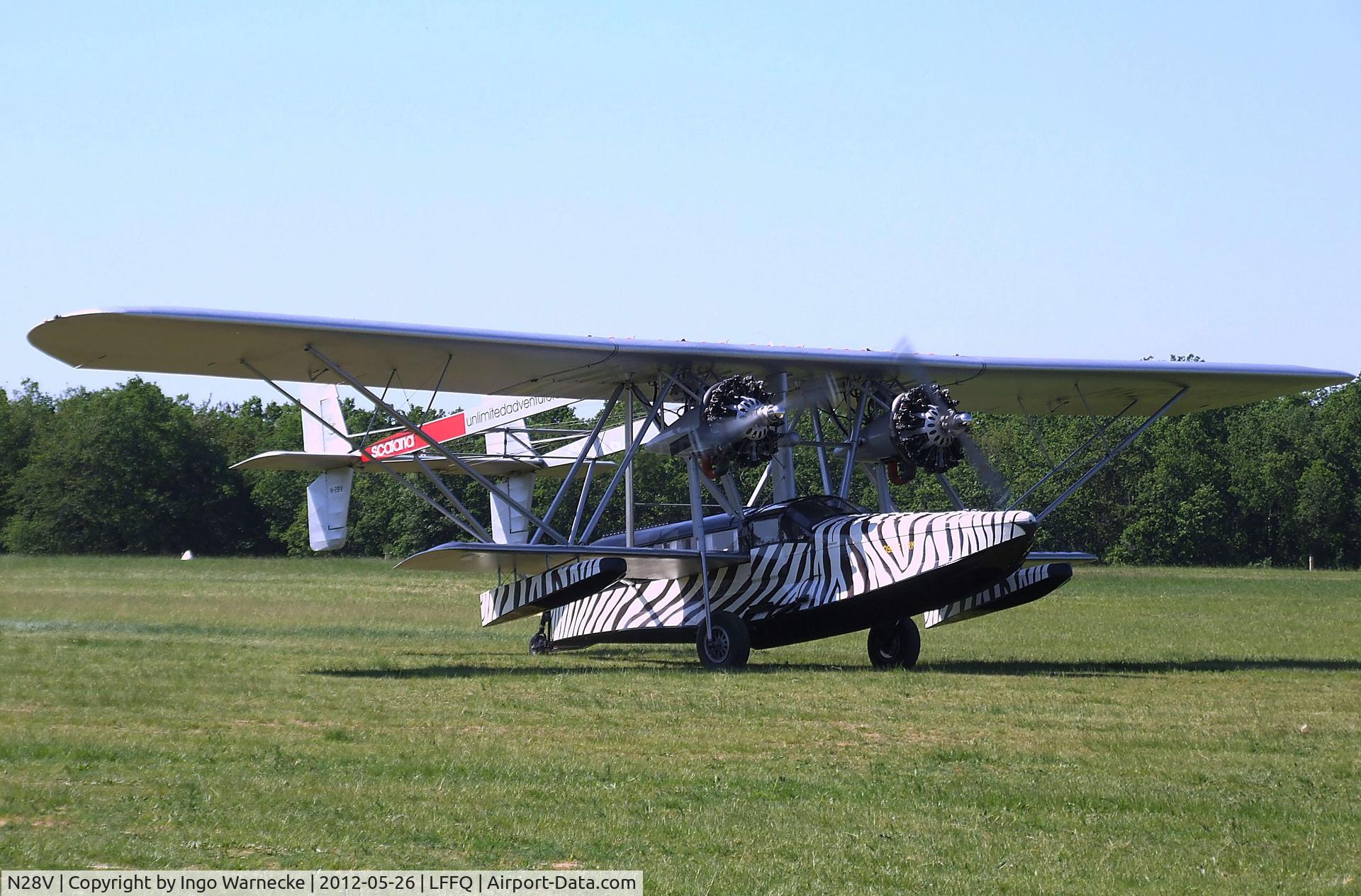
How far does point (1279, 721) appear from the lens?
37.7 ft

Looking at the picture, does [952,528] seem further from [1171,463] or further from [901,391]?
[1171,463]

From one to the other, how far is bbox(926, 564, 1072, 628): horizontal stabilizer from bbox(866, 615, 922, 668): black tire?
41 cm

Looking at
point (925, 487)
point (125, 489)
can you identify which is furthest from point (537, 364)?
point (125, 489)

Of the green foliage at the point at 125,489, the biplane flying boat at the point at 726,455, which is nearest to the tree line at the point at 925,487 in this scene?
the green foliage at the point at 125,489

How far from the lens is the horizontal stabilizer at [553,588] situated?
53.0 feet

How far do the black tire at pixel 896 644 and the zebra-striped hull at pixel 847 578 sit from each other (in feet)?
2.52

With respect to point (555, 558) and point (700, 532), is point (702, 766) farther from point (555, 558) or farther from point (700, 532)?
point (700, 532)

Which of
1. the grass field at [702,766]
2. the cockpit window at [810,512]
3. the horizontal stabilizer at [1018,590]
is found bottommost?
the grass field at [702,766]

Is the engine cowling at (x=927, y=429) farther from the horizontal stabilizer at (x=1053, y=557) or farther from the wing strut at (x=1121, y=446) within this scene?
the horizontal stabilizer at (x=1053, y=557)

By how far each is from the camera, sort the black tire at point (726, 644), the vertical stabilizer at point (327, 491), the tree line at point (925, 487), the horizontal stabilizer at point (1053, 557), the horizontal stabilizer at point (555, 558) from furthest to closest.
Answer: the tree line at point (925, 487), the vertical stabilizer at point (327, 491), the horizontal stabilizer at point (1053, 557), the black tire at point (726, 644), the horizontal stabilizer at point (555, 558)

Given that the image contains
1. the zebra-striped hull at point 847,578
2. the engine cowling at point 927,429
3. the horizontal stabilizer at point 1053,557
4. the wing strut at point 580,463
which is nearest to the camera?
the zebra-striped hull at point 847,578

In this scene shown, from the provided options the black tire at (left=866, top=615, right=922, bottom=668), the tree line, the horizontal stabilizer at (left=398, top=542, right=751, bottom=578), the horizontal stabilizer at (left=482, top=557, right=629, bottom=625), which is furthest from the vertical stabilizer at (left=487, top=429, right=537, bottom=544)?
the tree line

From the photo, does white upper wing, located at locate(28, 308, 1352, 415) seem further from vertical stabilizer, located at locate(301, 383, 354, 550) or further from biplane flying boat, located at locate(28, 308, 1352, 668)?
vertical stabilizer, located at locate(301, 383, 354, 550)

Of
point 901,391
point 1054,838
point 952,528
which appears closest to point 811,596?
point 952,528
